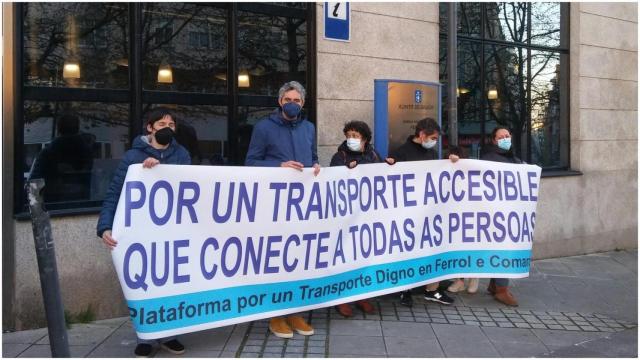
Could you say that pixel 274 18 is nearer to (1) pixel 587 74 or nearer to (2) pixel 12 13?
(2) pixel 12 13

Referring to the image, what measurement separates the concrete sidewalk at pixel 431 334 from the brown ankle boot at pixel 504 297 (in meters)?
0.07

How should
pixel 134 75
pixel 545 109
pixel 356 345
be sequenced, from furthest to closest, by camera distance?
1. pixel 545 109
2. pixel 134 75
3. pixel 356 345

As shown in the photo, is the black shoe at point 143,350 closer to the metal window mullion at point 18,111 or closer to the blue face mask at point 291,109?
the metal window mullion at point 18,111

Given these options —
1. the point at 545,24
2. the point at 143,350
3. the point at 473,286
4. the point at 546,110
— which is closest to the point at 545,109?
the point at 546,110

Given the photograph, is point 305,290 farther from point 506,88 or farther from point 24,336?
point 506,88

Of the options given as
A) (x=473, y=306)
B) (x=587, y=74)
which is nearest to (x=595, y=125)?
(x=587, y=74)

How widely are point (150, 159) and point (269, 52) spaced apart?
8.61ft

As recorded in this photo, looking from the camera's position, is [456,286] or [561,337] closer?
[561,337]

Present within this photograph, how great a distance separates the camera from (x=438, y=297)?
5559mm

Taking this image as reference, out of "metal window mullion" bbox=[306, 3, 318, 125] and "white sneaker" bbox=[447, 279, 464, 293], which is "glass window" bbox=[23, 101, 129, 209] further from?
"white sneaker" bbox=[447, 279, 464, 293]

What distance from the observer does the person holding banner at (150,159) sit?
3898mm

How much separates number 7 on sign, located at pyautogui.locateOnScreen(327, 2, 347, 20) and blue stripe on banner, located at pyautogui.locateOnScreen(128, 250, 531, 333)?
2701 mm

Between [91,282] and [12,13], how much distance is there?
2244 mm

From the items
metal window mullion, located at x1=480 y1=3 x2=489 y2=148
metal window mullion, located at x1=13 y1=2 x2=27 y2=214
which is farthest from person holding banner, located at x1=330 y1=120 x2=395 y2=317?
metal window mullion, located at x1=480 y1=3 x2=489 y2=148
